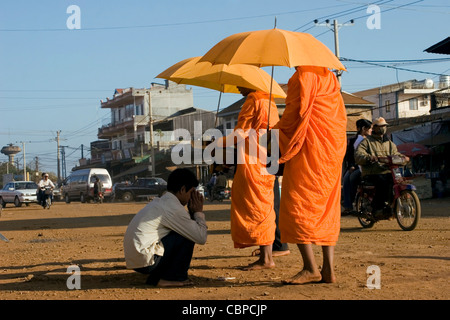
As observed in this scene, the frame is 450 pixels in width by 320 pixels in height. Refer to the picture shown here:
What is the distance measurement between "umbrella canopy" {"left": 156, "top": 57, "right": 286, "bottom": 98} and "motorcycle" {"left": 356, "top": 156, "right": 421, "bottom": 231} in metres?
3.42

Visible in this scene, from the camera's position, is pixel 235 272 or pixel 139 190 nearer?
pixel 235 272

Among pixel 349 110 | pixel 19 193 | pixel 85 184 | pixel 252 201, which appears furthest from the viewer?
pixel 349 110

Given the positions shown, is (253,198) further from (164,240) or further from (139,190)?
(139,190)

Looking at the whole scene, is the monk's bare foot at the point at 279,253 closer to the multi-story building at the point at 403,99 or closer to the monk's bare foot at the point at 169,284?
the monk's bare foot at the point at 169,284

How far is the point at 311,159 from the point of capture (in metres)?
5.34

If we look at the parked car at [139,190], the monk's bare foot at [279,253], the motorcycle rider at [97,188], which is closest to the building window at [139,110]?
the parked car at [139,190]

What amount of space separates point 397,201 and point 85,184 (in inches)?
1310

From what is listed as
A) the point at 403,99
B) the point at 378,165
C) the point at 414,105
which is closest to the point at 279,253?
the point at 378,165

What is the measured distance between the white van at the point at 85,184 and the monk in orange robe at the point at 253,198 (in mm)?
34011

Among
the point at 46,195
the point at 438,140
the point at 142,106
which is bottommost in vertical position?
the point at 46,195

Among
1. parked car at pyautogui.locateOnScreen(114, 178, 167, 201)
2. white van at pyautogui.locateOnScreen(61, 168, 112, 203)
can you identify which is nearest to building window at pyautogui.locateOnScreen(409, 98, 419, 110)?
parked car at pyautogui.locateOnScreen(114, 178, 167, 201)

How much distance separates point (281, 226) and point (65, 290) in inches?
75.9

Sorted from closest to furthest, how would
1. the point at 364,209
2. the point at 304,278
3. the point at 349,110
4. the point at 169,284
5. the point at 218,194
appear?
the point at 304,278
the point at 169,284
the point at 364,209
the point at 218,194
the point at 349,110

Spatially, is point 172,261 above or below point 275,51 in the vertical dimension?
below
